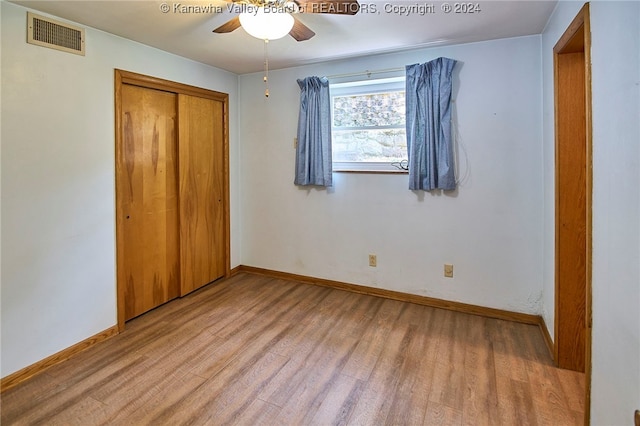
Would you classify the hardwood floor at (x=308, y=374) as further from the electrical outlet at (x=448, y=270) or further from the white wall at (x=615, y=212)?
the white wall at (x=615, y=212)

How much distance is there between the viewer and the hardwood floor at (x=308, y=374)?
183 cm

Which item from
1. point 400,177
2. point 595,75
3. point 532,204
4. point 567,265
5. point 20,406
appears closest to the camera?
point 595,75

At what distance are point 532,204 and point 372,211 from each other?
4.43 feet

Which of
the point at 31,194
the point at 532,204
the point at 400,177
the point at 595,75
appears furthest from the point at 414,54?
the point at 31,194

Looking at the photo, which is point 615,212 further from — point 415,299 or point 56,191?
point 56,191

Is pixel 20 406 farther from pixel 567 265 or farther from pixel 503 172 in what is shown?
pixel 503 172

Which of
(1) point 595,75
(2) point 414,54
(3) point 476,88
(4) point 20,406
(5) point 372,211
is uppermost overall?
(2) point 414,54

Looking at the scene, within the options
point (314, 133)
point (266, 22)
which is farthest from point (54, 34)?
point (314, 133)

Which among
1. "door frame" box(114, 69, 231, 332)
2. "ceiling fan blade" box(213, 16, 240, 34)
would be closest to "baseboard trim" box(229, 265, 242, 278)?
"door frame" box(114, 69, 231, 332)

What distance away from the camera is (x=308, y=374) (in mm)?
2188

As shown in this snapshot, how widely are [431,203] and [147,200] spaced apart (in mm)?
2550

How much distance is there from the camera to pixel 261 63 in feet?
11.4

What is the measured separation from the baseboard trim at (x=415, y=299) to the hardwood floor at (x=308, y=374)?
83mm

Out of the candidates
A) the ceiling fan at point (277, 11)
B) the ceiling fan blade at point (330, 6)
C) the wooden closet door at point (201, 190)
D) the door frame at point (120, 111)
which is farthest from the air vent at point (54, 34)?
the ceiling fan blade at point (330, 6)
